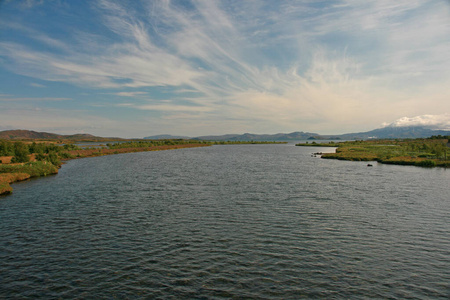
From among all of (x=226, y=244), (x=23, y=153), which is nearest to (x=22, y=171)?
(x=23, y=153)

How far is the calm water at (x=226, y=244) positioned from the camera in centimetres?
1501

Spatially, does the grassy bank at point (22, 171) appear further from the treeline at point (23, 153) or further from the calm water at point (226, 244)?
the calm water at point (226, 244)

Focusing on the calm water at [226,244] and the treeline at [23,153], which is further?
the treeline at [23,153]

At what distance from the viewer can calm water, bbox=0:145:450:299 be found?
15008 mm

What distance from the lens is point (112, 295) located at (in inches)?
559

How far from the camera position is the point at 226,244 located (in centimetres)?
2053

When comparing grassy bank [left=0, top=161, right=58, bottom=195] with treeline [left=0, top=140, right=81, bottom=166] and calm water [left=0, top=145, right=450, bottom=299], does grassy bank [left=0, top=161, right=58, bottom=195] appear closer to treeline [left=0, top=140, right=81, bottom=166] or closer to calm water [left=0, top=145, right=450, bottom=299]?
treeline [left=0, top=140, right=81, bottom=166]

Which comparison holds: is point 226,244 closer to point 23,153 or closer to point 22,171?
point 22,171

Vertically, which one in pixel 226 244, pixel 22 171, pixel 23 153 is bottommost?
pixel 226 244

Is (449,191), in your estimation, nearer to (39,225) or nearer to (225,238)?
(225,238)

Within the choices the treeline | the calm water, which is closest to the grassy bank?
the treeline

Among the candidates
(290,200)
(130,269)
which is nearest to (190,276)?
(130,269)

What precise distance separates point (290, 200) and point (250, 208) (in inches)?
249

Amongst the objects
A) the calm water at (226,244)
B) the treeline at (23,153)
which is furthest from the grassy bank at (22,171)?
the calm water at (226,244)
